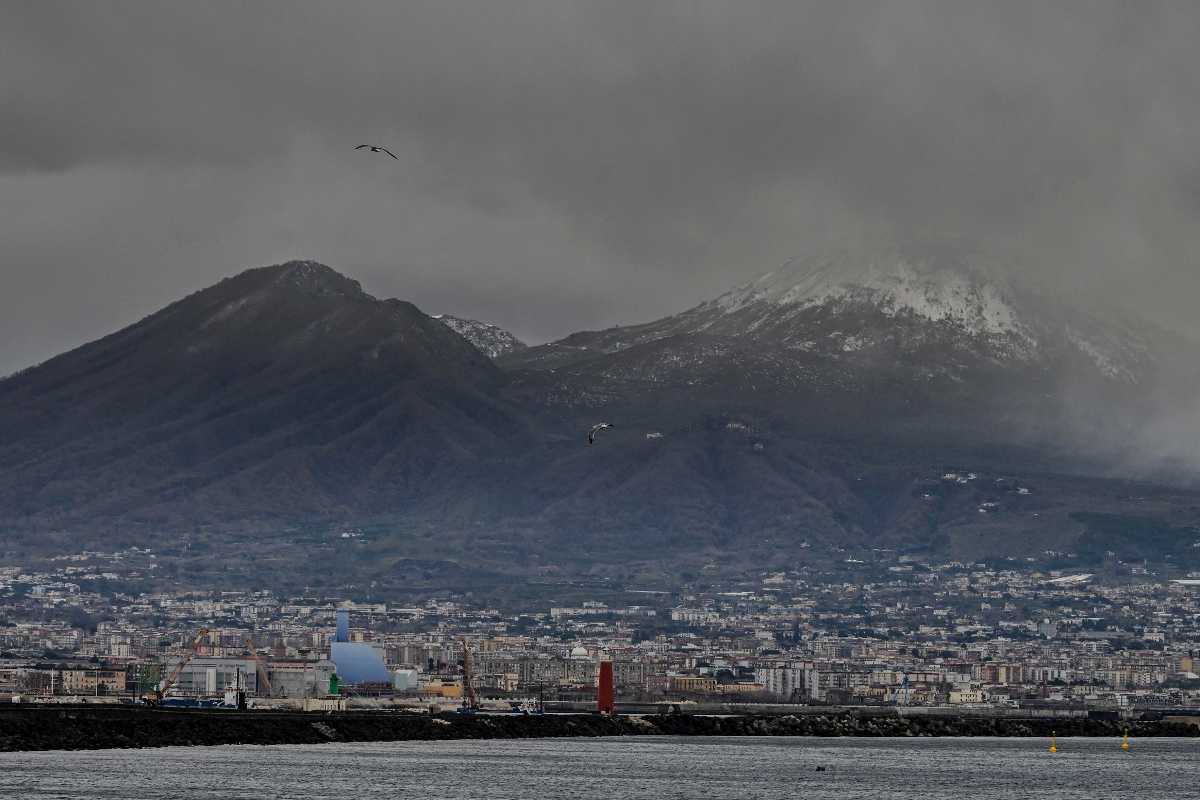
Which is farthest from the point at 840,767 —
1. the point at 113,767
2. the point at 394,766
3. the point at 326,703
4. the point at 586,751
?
the point at 326,703

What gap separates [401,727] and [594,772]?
33.3 m

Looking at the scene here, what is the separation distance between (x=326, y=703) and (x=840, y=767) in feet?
179

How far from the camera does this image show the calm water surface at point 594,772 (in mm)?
101000

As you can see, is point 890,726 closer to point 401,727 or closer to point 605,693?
point 605,693

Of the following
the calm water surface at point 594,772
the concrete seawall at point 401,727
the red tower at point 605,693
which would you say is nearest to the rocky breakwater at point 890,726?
the concrete seawall at point 401,727

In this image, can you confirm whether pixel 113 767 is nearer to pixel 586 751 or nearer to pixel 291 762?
pixel 291 762

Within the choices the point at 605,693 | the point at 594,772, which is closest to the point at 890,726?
the point at 605,693

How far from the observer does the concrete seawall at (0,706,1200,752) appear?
125250mm

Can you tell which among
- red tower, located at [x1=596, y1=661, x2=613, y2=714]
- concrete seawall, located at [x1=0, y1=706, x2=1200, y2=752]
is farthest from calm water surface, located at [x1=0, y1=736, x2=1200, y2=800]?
red tower, located at [x1=596, y1=661, x2=613, y2=714]

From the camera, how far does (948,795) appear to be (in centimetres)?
10975

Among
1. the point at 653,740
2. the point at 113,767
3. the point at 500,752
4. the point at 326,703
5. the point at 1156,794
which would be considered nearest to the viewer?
the point at 113,767

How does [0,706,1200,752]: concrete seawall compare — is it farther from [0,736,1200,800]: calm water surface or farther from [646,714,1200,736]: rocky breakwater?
[0,736,1200,800]: calm water surface

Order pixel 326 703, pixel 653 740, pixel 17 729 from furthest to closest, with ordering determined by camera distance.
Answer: pixel 326 703
pixel 653 740
pixel 17 729

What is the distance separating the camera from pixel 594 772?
117938mm
